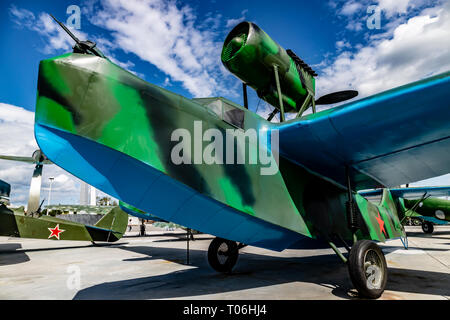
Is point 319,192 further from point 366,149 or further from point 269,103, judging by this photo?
point 269,103

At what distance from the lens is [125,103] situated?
10.8 feet

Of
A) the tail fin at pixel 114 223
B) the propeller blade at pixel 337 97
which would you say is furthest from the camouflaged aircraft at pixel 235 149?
the tail fin at pixel 114 223

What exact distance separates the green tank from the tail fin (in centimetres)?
1041

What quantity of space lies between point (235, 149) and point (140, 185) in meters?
1.60

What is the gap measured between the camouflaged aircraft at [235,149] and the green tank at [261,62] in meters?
1.76

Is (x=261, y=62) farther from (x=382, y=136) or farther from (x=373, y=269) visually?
(x=373, y=269)

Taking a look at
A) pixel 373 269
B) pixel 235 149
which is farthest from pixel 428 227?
pixel 235 149

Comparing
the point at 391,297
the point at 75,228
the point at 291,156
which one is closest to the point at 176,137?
the point at 291,156

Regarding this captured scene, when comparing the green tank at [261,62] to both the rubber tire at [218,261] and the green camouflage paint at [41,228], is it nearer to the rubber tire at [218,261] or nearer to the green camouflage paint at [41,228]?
the rubber tire at [218,261]

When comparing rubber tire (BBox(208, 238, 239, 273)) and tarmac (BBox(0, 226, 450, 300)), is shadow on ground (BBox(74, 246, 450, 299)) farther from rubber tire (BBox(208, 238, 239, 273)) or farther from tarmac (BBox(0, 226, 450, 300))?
rubber tire (BBox(208, 238, 239, 273))

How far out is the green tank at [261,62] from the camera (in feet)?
23.2

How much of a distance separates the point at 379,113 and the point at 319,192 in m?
2.49

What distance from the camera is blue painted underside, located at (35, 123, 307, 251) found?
3254 millimetres
